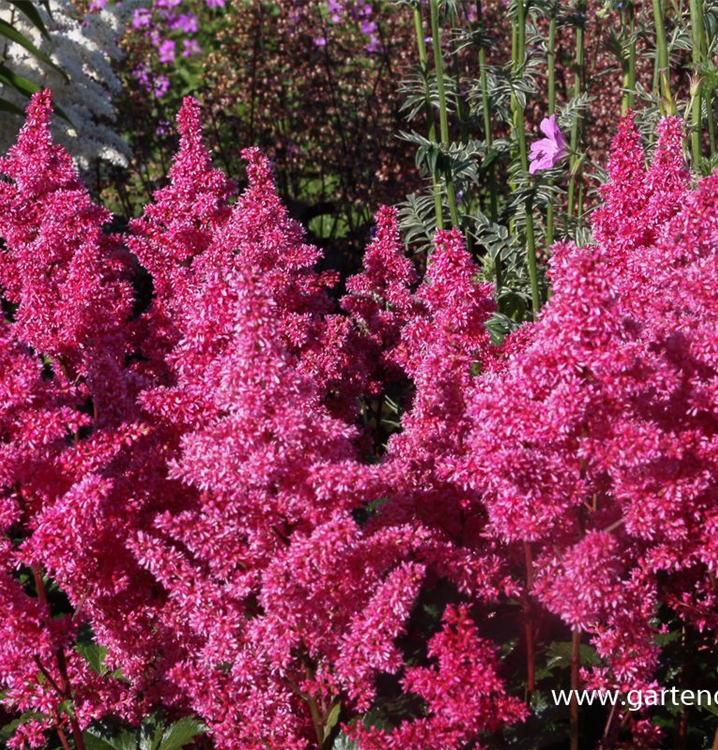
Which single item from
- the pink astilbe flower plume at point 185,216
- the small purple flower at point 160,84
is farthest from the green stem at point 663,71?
the small purple flower at point 160,84

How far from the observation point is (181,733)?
2273 mm

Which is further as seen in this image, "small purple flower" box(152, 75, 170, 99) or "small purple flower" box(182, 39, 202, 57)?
"small purple flower" box(182, 39, 202, 57)

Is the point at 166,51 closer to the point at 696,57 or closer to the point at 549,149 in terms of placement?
the point at 549,149

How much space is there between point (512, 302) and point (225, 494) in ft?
7.93

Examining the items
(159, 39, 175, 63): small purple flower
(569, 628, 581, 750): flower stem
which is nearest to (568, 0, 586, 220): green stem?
(569, 628, 581, 750): flower stem

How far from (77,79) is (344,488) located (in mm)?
4740

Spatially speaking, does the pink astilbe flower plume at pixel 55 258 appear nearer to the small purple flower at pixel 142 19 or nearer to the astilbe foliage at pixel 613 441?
the astilbe foliage at pixel 613 441

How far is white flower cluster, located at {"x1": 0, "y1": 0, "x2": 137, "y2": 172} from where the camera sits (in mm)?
5754

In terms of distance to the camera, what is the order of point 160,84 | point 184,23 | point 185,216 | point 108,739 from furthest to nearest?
point 184,23, point 160,84, point 185,216, point 108,739

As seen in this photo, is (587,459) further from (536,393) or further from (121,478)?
(121,478)

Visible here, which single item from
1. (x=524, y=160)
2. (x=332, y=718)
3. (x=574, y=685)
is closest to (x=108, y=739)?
(x=332, y=718)

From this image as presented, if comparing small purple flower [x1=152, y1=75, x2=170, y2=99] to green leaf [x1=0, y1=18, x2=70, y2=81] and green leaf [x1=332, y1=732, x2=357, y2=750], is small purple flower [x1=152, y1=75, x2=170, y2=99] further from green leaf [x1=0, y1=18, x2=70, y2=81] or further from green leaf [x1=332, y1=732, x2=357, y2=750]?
green leaf [x1=332, y1=732, x2=357, y2=750]

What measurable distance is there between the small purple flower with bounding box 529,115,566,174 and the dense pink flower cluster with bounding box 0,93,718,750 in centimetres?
114

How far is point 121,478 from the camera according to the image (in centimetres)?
221
